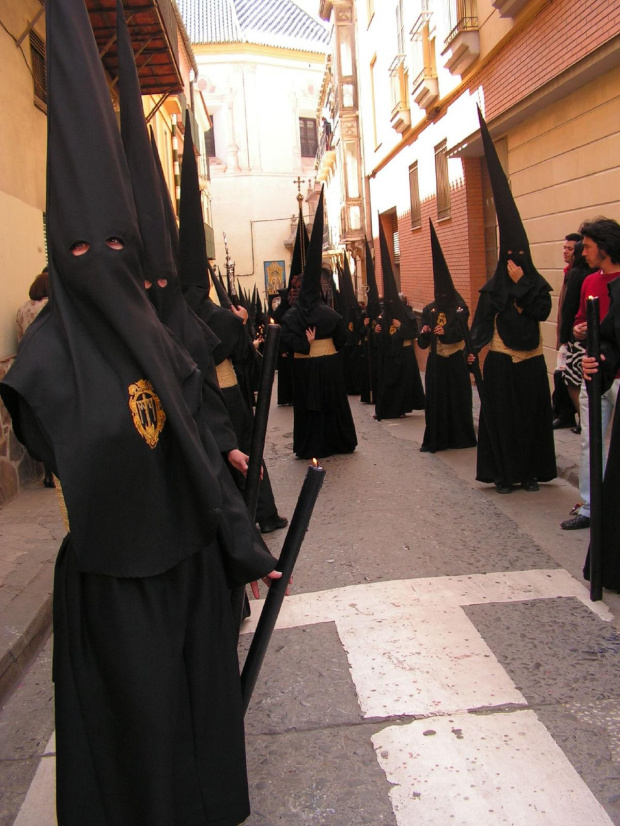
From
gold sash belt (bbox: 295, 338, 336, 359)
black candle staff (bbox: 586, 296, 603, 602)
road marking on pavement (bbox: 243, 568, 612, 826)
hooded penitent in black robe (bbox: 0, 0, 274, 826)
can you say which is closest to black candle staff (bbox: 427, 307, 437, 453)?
gold sash belt (bbox: 295, 338, 336, 359)

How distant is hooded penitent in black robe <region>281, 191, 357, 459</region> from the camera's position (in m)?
9.16

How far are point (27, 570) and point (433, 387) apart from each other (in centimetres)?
543

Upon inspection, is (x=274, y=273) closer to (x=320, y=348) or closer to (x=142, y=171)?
(x=320, y=348)

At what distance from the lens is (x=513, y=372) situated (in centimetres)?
728

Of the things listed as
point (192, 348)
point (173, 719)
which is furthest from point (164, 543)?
point (192, 348)

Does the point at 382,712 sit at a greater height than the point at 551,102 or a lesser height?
lesser

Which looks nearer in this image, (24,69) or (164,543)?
(164,543)

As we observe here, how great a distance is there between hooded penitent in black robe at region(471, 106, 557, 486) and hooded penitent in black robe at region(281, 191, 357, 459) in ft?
7.26

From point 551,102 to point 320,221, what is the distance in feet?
12.3

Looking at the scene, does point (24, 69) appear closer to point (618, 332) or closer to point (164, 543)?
point (618, 332)

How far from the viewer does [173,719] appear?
2373mm

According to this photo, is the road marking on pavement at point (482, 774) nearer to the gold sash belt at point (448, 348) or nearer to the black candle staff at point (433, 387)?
the black candle staff at point (433, 387)

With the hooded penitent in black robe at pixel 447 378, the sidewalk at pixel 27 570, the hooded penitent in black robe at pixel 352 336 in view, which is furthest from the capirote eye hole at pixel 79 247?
the hooded penitent in black robe at pixel 352 336

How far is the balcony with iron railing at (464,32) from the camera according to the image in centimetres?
1253
